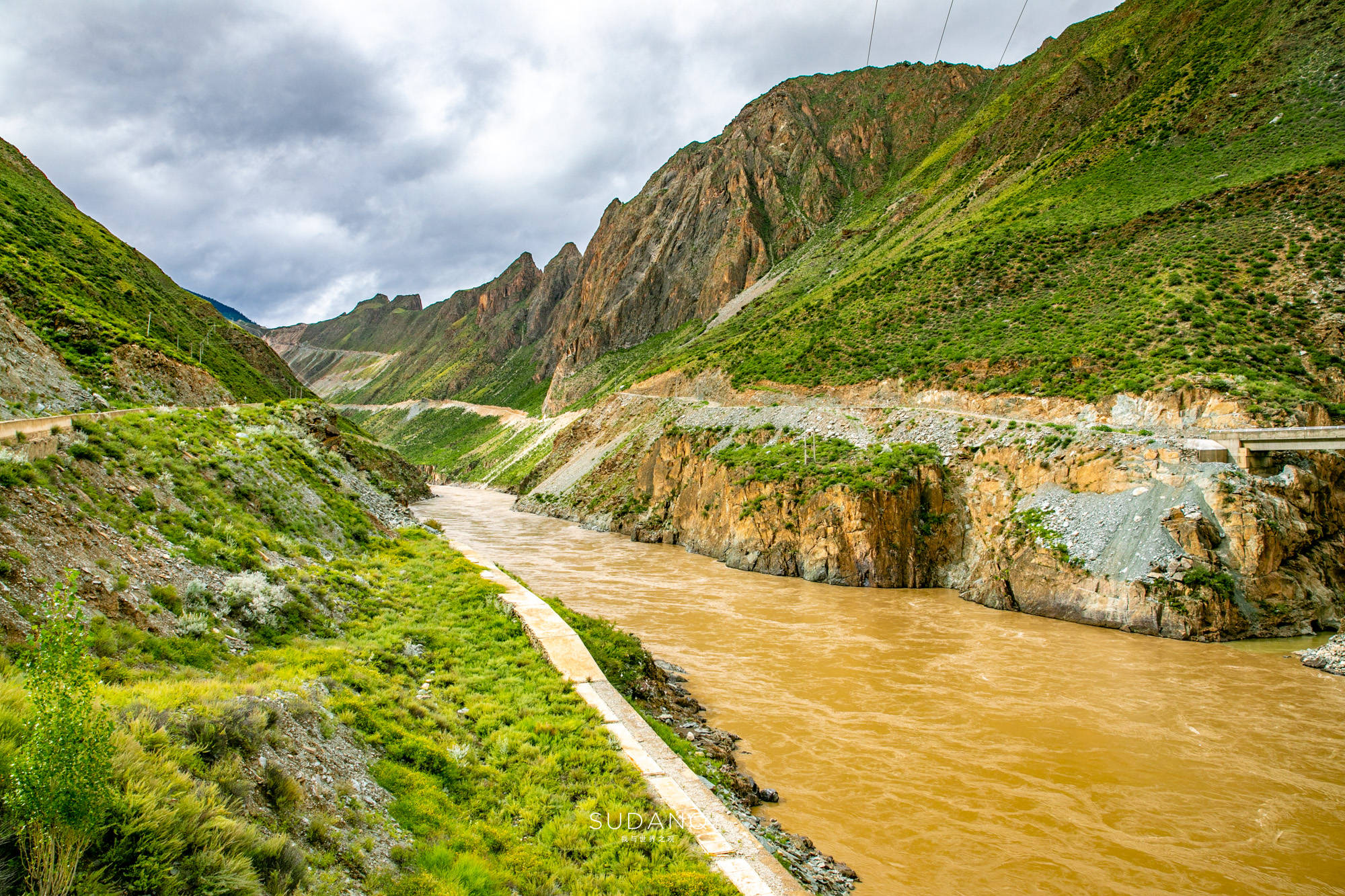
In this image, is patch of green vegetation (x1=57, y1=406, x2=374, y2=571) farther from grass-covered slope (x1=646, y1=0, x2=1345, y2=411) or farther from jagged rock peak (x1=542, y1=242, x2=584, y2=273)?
jagged rock peak (x1=542, y1=242, x2=584, y2=273)

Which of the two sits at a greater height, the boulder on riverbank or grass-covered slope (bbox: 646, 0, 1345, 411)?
grass-covered slope (bbox: 646, 0, 1345, 411)

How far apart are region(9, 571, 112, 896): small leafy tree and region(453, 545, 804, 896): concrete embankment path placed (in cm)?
518

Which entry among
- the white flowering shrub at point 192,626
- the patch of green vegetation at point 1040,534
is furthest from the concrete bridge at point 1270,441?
the white flowering shrub at point 192,626

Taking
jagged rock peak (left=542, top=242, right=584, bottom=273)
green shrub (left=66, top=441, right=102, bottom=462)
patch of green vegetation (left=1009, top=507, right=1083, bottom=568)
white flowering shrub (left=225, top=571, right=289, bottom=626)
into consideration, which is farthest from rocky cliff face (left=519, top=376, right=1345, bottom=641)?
jagged rock peak (left=542, top=242, right=584, bottom=273)

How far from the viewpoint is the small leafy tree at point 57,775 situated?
341 cm

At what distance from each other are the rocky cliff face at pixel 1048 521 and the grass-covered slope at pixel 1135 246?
3895 mm

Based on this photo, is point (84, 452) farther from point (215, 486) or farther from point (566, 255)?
point (566, 255)

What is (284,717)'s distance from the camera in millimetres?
6391

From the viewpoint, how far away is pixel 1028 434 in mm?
26656

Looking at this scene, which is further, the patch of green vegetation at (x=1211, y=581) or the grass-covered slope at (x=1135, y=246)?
the grass-covered slope at (x=1135, y=246)

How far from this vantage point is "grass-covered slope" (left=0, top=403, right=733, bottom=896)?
4441 millimetres

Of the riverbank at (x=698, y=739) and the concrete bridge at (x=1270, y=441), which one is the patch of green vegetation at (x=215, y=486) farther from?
the concrete bridge at (x=1270, y=441)

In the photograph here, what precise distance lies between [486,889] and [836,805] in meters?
6.54

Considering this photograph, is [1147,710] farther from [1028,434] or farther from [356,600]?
[356,600]
